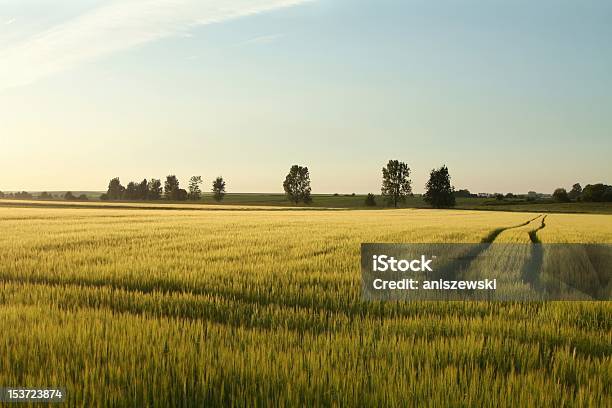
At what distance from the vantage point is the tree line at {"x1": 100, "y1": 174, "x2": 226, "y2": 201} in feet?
573

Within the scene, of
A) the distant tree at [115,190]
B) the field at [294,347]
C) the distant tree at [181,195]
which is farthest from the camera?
the distant tree at [115,190]

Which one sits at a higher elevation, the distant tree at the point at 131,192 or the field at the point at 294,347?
the distant tree at the point at 131,192

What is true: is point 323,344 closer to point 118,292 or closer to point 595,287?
point 118,292

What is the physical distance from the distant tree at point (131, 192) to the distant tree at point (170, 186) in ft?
34.0

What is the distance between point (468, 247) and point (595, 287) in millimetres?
7979

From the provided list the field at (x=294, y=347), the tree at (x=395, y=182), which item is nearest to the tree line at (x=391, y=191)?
the tree at (x=395, y=182)

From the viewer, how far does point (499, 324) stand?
5.51 metres

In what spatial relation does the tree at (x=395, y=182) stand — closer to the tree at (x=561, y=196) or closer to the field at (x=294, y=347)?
the tree at (x=561, y=196)

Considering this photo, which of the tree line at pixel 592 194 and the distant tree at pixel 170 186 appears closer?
the tree line at pixel 592 194

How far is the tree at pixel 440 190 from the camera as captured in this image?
437 feet

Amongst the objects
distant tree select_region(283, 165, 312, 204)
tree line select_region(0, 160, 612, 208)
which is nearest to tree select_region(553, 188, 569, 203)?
tree line select_region(0, 160, 612, 208)

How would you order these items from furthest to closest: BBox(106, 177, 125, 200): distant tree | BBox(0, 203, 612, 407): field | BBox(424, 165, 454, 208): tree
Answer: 1. BBox(106, 177, 125, 200): distant tree
2. BBox(424, 165, 454, 208): tree
3. BBox(0, 203, 612, 407): field

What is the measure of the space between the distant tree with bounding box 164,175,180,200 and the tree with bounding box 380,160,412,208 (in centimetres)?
7743

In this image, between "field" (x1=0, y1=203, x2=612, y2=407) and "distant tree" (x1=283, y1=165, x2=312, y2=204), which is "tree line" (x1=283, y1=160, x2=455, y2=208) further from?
"field" (x1=0, y1=203, x2=612, y2=407)
